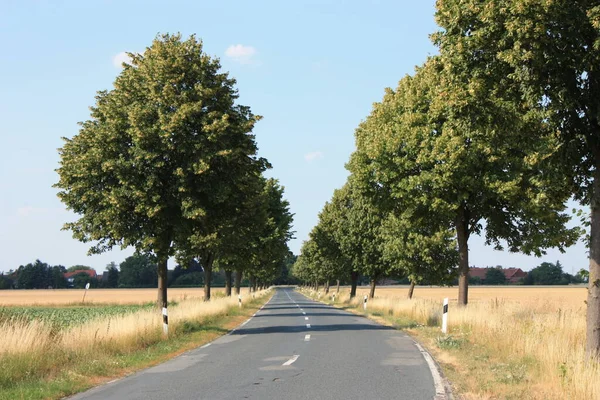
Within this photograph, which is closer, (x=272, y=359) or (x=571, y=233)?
(x=272, y=359)

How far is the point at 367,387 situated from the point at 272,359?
4.30m

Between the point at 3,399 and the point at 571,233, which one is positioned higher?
the point at 571,233

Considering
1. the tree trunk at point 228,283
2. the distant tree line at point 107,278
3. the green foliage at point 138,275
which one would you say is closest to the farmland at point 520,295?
the tree trunk at point 228,283

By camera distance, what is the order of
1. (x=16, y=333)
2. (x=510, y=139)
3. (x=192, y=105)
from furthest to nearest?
(x=192, y=105)
(x=16, y=333)
(x=510, y=139)

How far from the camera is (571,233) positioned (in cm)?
2458

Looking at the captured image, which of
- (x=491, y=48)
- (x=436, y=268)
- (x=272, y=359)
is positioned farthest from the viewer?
(x=436, y=268)

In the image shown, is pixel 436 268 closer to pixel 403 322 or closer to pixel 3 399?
pixel 403 322

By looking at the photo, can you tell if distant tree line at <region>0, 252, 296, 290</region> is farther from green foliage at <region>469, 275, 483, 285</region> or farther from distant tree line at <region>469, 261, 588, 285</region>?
distant tree line at <region>469, 261, 588, 285</region>

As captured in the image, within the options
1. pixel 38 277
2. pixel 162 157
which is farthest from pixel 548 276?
pixel 162 157

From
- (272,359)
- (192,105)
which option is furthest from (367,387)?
(192,105)

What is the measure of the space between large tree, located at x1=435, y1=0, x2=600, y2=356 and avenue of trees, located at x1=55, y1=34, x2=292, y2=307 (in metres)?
11.5

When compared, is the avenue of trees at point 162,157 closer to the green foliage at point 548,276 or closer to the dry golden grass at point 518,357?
the dry golden grass at point 518,357

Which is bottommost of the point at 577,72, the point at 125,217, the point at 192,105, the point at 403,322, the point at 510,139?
the point at 403,322

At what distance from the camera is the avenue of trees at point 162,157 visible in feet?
68.5
